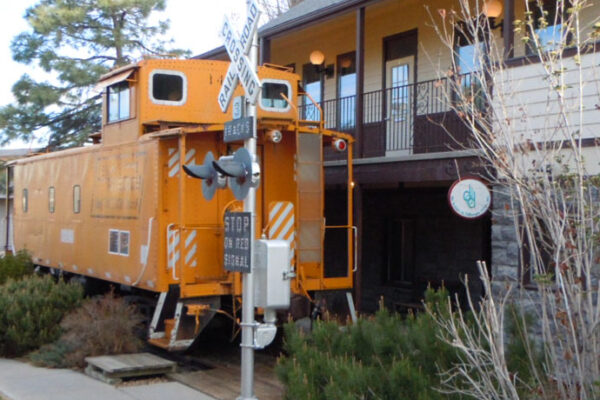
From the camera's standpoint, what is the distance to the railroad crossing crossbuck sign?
681cm

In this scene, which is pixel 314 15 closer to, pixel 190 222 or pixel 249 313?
pixel 190 222

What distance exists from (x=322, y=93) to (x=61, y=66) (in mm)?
11182

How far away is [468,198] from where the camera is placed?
362 inches

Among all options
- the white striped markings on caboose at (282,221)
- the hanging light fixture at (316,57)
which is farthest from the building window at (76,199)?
the hanging light fixture at (316,57)

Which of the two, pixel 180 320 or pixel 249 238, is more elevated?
pixel 249 238

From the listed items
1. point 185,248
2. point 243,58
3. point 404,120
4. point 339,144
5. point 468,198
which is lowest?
point 185,248

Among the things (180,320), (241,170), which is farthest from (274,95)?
(241,170)

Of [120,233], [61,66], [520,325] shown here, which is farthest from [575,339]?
[61,66]

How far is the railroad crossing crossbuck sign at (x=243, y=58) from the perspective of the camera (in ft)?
22.4

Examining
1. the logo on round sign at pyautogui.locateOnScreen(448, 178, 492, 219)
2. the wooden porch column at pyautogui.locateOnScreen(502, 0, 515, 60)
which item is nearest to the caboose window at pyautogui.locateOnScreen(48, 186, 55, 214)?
the logo on round sign at pyautogui.locateOnScreen(448, 178, 492, 219)

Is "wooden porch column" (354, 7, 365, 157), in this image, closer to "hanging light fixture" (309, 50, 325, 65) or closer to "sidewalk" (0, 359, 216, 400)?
"hanging light fixture" (309, 50, 325, 65)

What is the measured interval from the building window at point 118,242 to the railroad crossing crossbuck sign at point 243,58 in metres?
4.26

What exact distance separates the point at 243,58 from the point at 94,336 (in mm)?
5144

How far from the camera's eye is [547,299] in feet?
18.5
